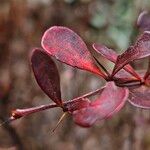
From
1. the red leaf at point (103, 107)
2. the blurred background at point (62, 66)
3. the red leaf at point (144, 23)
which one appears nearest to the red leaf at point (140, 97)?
the red leaf at point (103, 107)

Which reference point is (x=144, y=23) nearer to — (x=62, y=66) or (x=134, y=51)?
(x=134, y=51)

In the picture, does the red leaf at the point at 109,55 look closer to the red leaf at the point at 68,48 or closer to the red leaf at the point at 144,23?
the red leaf at the point at 68,48

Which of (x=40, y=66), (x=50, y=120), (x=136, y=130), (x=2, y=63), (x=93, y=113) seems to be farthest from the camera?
(x=50, y=120)

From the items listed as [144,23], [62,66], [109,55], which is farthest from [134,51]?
[62,66]

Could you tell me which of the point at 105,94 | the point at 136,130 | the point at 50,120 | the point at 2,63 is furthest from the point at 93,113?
the point at 50,120

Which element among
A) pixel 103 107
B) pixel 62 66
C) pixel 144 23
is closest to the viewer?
pixel 103 107

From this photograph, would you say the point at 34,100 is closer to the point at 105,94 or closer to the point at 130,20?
the point at 130,20

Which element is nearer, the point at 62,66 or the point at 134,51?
the point at 134,51

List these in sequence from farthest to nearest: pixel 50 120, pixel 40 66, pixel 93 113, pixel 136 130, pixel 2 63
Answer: pixel 50 120 < pixel 2 63 < pixel 136 130 < pixel 40 66 < pixel 93 113
